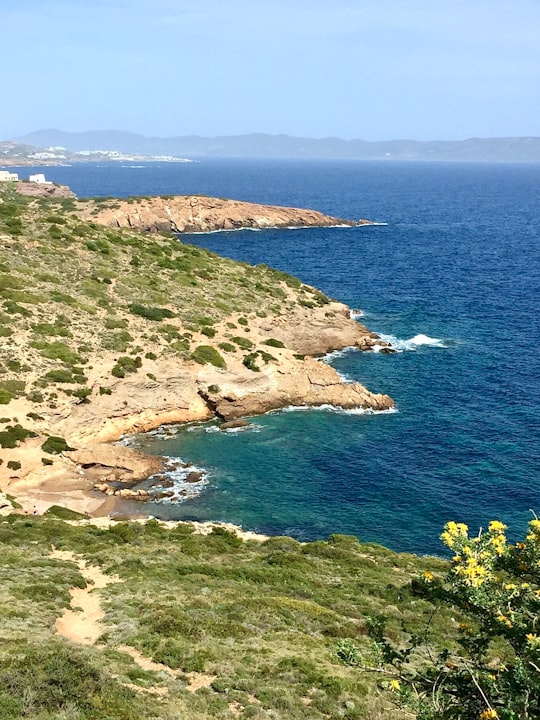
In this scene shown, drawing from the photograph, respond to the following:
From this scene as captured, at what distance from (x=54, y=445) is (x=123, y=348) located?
1594 centimetres

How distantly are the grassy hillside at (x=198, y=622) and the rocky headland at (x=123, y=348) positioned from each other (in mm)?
11476

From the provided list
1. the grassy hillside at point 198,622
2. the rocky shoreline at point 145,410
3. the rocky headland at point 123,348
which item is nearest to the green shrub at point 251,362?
the rocky headland at point 123,348

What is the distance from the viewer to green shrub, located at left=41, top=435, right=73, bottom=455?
4928 centimetres

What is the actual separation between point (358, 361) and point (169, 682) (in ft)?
192

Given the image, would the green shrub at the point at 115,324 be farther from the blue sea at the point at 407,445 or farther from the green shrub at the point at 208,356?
the blue sea at the point at 407,445

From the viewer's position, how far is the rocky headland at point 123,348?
50.2m

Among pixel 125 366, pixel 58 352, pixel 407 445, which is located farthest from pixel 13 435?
pixel 407 445

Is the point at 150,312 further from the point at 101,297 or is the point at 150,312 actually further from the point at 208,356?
the point at 208,356

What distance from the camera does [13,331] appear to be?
6047 centimetres

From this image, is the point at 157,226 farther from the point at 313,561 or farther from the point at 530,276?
the point at 313,561

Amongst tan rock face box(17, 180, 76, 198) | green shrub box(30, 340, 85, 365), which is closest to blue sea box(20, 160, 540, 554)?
green shrub box(30, 340, 85, 365)

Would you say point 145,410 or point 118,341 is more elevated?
point 118,341

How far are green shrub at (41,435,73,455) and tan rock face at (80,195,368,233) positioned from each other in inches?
4162

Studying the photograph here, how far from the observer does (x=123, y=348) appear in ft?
208
